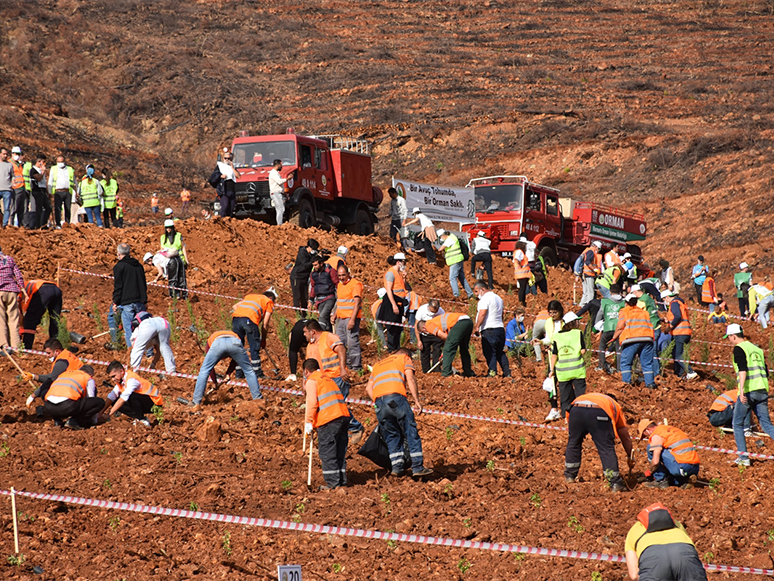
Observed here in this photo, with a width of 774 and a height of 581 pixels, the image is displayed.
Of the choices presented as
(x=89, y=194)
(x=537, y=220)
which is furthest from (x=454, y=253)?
(x=89, y=194)

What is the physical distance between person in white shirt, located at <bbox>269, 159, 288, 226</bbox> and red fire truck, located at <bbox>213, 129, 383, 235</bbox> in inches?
13.1

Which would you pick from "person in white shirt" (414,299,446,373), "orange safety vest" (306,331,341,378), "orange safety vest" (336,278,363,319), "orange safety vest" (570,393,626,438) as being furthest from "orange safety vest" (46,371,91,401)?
"orange safety vest" (570,393,626,438)

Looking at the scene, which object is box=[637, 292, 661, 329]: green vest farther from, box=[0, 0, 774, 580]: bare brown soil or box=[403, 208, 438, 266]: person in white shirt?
box=[403, 208, 438, 266]: person in white shirt

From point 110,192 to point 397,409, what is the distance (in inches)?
574

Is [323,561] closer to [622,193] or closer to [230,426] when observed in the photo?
[230,426]

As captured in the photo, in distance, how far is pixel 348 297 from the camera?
13.4 metres

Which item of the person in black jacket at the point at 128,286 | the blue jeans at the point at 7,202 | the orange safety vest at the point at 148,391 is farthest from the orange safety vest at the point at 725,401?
the blue jeans at the point at 7,202

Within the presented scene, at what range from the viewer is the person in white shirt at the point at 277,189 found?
2103 centimetres

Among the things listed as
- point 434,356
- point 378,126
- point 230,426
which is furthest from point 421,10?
point 230,426

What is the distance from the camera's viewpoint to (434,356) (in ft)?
47.8

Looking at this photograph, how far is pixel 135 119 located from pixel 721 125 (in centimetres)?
2667

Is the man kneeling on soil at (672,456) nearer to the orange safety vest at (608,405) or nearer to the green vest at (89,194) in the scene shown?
the orange safety vest at (608,405)

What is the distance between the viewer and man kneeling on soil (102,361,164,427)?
10.7 meters

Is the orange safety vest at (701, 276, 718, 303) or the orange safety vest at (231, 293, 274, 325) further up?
the orange safety vest at (231, 293, 274, 325)
